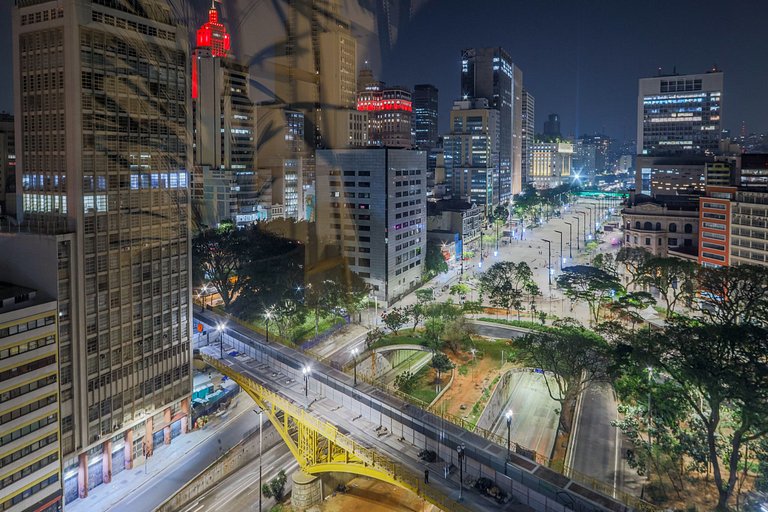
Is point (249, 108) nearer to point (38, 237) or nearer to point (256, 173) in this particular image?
point (256, 173)

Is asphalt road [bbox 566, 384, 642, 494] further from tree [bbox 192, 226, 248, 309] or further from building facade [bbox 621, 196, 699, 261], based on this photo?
building facade [bbox 621, 196, 699, 261]

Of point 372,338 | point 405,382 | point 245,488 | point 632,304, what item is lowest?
point 245,488

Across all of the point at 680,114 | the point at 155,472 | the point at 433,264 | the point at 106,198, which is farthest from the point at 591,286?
the point at 680,114

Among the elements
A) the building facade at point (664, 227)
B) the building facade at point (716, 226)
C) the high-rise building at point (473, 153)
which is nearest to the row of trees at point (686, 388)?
the building facade at point (716, 226)

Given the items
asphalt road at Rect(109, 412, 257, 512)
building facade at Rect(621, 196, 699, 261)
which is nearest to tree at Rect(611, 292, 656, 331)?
building facade at Rect(621, 196, 699, 261)

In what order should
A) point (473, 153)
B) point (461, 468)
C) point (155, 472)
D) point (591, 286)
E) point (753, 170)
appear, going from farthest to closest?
point (473, 153) < point (753, 170) < point (591, 286) < point (155, 472) < point (461, 468)

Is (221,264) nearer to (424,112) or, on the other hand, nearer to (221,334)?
→ (221,334)

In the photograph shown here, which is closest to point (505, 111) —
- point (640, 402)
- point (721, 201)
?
point (721, 201)
